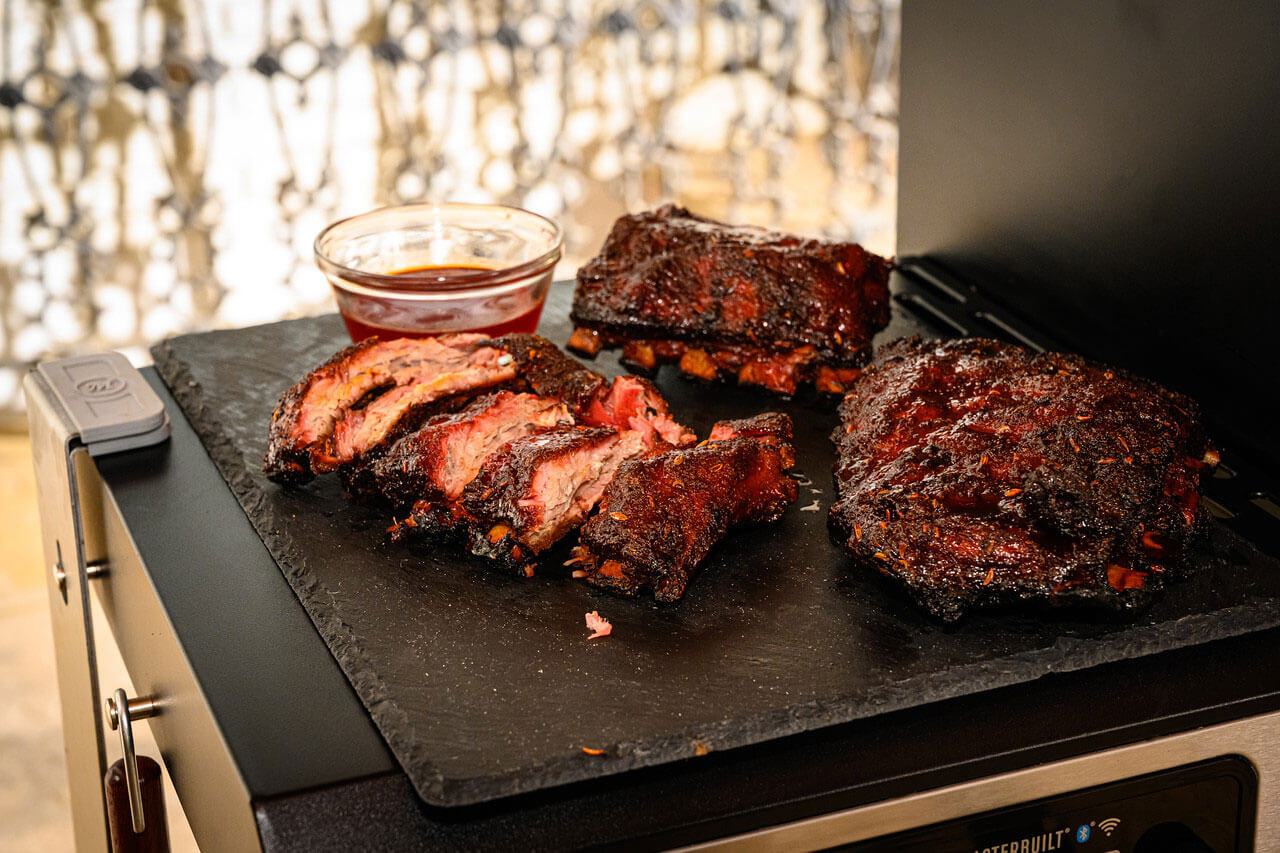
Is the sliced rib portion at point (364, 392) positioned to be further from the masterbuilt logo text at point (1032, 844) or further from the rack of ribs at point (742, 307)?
the masterbuilt logo text at point (1032, 844)

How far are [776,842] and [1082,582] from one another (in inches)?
16.1

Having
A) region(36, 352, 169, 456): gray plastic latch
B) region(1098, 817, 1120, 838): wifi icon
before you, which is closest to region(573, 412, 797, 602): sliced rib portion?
region(1098, 817, 1120, 838): wifi icon

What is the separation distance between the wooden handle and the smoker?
1.3 inches

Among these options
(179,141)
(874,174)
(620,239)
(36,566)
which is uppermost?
(620,239)

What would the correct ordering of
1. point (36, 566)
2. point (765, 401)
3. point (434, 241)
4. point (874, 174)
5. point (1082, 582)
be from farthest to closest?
1. point (874, 174)
2. point (36, 566)
3. point (434, 241)
4. point (765, 401)
5. point (1082, 582)

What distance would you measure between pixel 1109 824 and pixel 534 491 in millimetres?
696

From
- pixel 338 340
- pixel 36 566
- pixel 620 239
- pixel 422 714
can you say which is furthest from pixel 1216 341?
pixel 36 566

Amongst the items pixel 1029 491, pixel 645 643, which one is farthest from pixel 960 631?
Answer: pixel 645 643

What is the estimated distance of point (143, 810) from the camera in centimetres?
164

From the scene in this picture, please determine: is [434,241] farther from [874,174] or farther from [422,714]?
[874,174]

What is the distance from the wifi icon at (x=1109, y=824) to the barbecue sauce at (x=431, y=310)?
1103mm

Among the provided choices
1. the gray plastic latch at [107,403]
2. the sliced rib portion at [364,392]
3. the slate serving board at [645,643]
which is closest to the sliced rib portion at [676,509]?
the slate serving board at [645,643]

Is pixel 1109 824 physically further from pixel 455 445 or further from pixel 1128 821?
pixel 455 445

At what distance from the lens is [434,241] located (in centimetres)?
226
